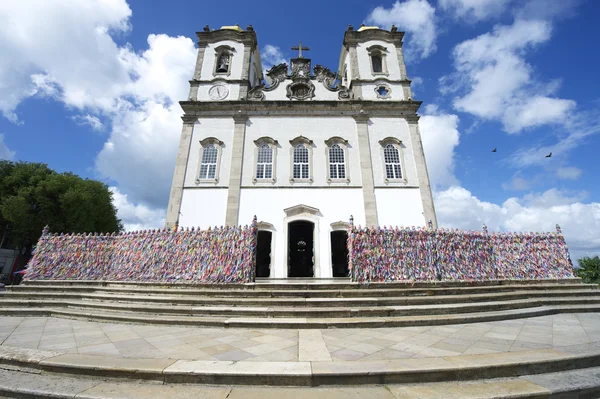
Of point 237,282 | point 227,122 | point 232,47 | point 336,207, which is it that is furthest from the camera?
point 232,47

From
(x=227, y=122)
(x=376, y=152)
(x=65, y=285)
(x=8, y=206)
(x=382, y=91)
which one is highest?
(x=382, y=91)

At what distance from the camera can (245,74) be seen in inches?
672

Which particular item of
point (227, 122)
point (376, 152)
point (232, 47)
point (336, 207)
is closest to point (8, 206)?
point (227, 122)

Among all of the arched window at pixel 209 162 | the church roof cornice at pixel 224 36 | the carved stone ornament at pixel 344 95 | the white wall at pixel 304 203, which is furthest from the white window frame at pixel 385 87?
the arched window at pixel 209 162

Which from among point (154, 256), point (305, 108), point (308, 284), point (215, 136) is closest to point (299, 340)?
point (308, 284)

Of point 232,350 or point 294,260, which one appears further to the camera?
point 294,260

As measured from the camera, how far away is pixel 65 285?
31.5 feet

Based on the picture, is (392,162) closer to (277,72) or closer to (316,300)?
(277,72)

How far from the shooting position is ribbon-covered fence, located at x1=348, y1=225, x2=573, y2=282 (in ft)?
27.8

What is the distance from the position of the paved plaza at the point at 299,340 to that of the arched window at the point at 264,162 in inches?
385

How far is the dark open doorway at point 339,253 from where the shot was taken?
536 inches

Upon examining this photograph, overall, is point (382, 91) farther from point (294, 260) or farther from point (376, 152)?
point (294, 260)

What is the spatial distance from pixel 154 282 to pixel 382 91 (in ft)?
54.3

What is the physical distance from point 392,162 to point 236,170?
9.08 metres
